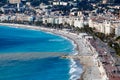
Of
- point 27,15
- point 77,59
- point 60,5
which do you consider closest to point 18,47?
point 77,59

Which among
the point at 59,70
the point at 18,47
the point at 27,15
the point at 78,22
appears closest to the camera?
the point at 59,70

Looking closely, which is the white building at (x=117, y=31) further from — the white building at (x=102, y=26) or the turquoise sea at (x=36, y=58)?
the turquoise sea at (x=36, y=58)

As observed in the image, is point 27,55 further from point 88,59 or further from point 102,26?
point 102,26

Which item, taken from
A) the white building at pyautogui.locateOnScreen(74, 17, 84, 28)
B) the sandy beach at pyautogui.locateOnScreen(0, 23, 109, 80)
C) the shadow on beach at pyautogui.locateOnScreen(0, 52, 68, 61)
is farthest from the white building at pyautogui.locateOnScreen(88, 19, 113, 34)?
the shadow on beach at pyautogui.locateOnScreen(0, 52, 68, 61)

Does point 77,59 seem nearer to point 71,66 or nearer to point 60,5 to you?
point 71,66

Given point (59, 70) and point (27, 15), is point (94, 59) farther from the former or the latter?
point (27, 15)

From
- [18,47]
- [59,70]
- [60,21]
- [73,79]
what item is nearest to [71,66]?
[59,70]

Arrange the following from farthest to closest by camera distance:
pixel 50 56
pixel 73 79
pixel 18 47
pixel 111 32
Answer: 1. pixel 111 32
2. pixel 18 47
3. pixel 50 56
4. pixel 73 79

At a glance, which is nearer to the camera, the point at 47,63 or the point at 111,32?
the point at 47,63
